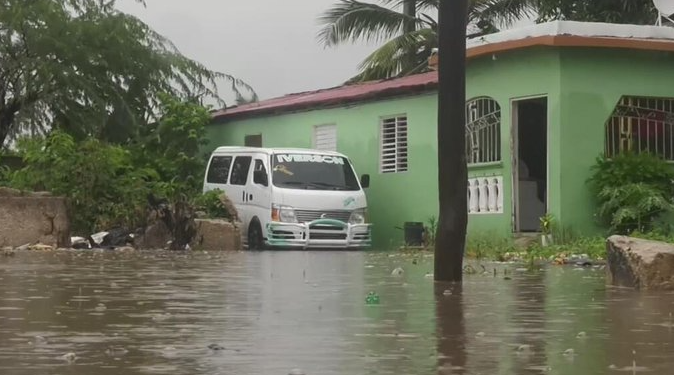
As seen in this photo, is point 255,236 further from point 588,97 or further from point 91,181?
point 588,97

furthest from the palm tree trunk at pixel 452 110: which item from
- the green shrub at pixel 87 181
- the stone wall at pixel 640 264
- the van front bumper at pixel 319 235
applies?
the green shrub at pixel 87 181

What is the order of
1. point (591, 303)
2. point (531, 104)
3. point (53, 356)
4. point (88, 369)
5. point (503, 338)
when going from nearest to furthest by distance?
point (88, 369)
point (53, 356)
point (503, 338)
point (591, 303)
point (531, 104)

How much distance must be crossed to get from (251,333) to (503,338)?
4.01ft

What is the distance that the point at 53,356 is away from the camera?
5.66 m

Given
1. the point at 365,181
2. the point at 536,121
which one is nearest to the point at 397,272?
the point at 536,121

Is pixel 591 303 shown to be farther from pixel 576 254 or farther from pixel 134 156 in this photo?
pixel 134 156

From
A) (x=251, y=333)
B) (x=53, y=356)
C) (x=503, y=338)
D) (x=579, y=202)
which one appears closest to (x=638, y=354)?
(x=503, y=338)

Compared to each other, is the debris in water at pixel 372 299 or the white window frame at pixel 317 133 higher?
the white window frame at pixel 317 133

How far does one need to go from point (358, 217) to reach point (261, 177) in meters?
1.85

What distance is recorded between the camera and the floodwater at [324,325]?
5.49 meters

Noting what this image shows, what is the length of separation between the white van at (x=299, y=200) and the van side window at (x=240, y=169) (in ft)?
0.08

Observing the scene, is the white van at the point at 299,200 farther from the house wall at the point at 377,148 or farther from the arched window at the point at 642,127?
the arched window at the point at 642,127

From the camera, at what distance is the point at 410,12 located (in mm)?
36719

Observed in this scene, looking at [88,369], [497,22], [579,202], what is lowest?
[88,369]
